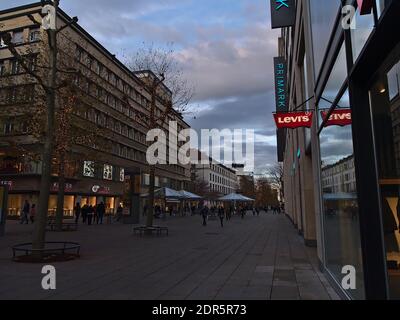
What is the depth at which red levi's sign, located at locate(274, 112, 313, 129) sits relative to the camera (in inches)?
423

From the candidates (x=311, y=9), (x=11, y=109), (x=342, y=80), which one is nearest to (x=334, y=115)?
(x=342, y=80)

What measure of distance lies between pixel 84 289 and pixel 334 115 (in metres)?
5.93

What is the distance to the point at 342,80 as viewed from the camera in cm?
625

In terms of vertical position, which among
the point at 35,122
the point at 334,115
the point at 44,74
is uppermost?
the point at 44,74

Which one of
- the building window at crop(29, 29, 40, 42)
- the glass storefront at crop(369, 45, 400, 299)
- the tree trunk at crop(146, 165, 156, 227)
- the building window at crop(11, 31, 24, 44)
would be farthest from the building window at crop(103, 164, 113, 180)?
the glass storefront at crop(369, 45, 400, 299)

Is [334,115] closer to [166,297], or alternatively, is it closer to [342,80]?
[342,80]

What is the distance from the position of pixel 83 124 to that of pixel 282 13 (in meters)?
13.8

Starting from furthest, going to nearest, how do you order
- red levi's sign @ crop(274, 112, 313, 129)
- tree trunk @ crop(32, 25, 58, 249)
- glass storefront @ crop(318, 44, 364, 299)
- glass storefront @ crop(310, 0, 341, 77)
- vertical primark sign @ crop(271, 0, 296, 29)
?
vertical primark sign @ crop(271, 0, 296, 29) → tree trunk @ crop(32, 25, 58, 249) → red levi's sign @ crop(274, 112, 313, 129) → glass storefront @ crop(310, 0, 341, 77) → glass storefront @ crop(318, 44, 364, 299)

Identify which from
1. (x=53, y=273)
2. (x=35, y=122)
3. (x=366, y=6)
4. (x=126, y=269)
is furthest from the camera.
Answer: (x=35, y=122)

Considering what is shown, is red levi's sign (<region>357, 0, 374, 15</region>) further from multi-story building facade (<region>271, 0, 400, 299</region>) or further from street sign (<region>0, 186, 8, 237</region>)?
street sign (<region>0, 186, 8, 237</region>)

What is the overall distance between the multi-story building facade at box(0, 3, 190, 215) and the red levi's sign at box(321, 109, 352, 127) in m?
10.4

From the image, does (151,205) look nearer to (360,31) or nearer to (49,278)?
(49,278)

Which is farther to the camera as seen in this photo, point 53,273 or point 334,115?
point 53,273

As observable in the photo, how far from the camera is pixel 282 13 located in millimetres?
18031
